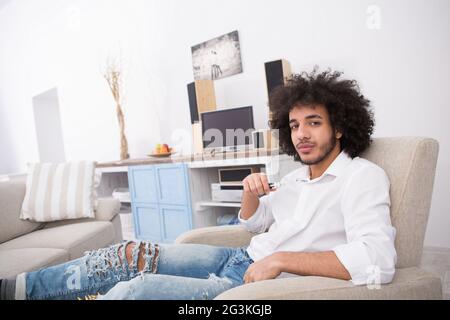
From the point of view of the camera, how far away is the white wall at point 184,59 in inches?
89.4

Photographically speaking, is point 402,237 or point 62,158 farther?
point 62,158

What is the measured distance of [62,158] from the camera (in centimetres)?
568

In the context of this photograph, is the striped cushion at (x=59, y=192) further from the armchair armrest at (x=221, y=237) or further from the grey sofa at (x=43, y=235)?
the armchair armrest at (x=221, y=237)

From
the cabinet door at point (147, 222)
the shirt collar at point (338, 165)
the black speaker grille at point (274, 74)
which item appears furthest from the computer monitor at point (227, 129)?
the shirt collar at point (338, 165)

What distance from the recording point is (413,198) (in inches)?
36.0

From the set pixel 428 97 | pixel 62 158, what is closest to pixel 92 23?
pixel 62 158

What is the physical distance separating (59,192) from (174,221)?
1072 millimetres

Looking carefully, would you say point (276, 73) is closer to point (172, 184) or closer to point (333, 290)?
point (172, 184)

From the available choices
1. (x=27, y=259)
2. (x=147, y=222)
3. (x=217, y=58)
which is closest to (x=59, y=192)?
(x=27, y=259)

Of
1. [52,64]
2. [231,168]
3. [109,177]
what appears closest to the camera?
[231,168]

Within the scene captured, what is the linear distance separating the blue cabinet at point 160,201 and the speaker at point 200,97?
1.85ft
